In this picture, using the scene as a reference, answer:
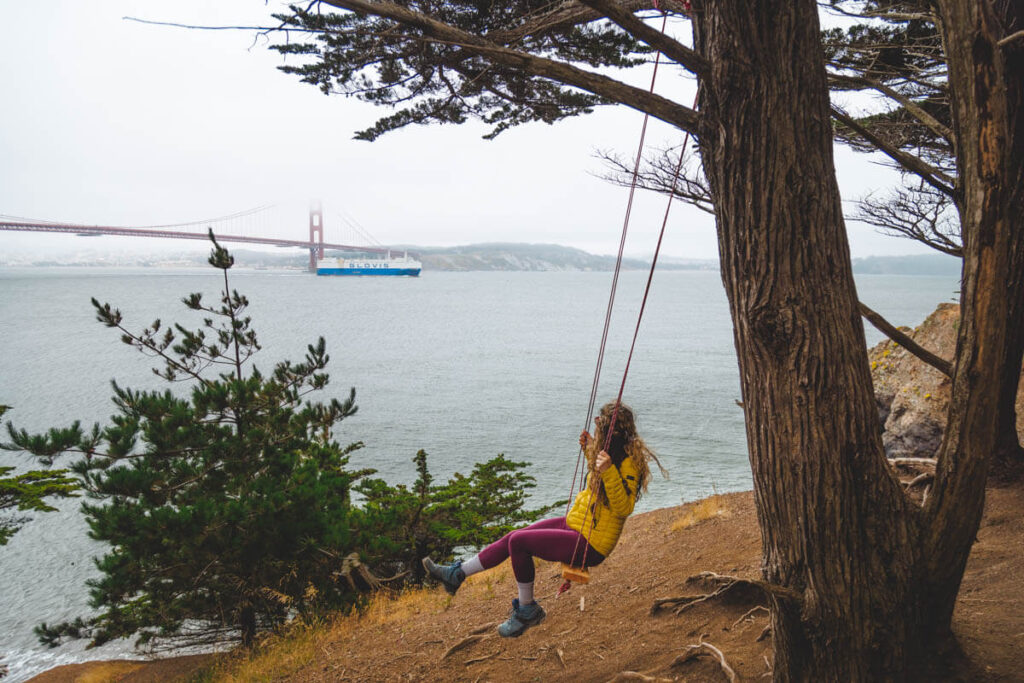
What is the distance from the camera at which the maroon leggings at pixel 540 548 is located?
336cm

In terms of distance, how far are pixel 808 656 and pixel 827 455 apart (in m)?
0.75

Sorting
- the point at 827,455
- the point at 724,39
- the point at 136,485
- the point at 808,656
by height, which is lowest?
the point at 136,485

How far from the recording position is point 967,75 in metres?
2.51

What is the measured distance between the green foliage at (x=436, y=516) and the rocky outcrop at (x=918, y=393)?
4216 mm

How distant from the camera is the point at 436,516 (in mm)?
8188

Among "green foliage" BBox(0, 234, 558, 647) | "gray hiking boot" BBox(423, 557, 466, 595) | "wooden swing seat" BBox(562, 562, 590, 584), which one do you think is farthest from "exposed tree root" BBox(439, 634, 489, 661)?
"green foliage" BBox(0, 234, 558, 647)

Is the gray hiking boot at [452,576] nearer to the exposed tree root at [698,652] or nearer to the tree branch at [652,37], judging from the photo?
the exposed tree root at [698,652]

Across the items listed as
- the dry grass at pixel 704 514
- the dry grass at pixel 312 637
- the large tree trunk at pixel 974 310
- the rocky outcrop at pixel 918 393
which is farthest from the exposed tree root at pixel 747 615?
the rocky outcrop at pixel 918 393

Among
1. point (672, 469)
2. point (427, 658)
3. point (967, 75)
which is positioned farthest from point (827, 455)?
point (672, 469)

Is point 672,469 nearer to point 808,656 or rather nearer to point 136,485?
point 136,485

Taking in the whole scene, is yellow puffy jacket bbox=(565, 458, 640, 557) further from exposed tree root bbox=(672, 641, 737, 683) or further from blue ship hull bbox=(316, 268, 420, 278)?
blue ship hull bbox=(316, 268, 420, 278)

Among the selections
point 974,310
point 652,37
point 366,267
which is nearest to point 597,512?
point 974,310

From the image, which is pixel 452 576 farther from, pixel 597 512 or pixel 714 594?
pixel 714 594

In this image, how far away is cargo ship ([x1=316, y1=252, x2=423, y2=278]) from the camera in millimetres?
128375
